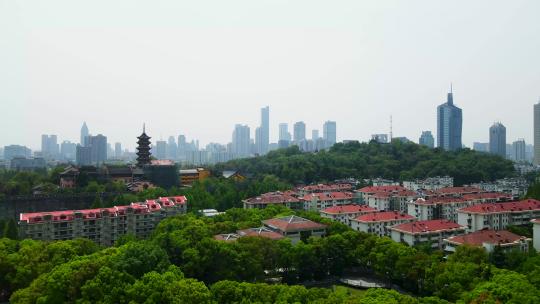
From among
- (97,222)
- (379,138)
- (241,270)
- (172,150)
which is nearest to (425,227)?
(241,270)

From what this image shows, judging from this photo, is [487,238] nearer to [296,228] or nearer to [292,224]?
[296,228]

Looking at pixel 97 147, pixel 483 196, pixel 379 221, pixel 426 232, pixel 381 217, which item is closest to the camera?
pixel 426 232

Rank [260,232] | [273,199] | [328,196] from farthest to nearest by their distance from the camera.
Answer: [328,196], [273,199], [260,232]

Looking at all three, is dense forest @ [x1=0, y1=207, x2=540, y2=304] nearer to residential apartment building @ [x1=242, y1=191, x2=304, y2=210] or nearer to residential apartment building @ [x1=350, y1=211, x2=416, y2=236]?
residential apartment building @ [x1=350, y1=211, x2=416, y2=236]

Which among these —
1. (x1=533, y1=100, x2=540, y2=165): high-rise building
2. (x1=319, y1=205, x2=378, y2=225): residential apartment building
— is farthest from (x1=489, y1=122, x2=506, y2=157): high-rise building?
(x1=319, y1=205, x2=378, y2=225): residential apartment building

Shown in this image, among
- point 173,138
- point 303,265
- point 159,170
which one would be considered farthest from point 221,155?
point 303,265

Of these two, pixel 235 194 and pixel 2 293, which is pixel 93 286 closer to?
pixel 2 293

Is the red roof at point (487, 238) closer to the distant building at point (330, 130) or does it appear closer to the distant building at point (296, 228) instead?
the distant building at point (296, 228)

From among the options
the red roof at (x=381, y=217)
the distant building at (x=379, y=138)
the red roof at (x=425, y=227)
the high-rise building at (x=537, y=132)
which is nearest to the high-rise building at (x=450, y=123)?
the distant building at (x=379, y=138)
